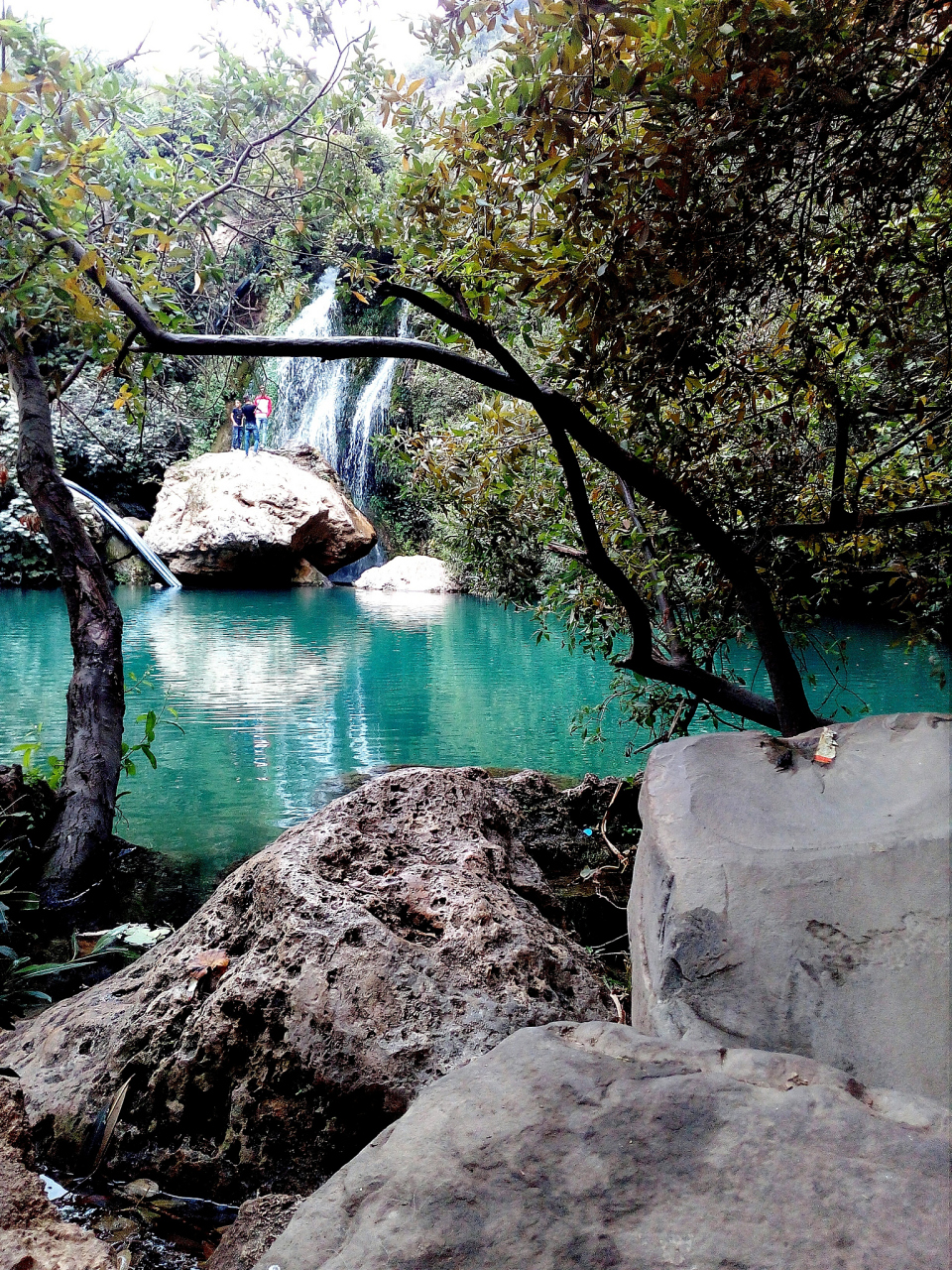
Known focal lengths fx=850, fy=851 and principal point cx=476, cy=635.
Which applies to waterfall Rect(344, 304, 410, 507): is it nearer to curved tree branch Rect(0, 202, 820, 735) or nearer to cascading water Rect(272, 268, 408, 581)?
cascading water Rect(272, 268, 408, 581)

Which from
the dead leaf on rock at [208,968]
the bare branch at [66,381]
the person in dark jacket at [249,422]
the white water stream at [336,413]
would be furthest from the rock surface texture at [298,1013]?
the white water stream at [336,413]

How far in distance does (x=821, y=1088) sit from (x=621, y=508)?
3456 mm

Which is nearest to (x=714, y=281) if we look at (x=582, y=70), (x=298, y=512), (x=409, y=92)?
(x=582, y=70)

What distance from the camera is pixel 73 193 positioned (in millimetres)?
2777

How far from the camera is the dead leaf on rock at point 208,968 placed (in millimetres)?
2637

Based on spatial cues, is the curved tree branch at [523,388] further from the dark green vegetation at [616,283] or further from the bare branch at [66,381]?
the bare branch at [66,381]

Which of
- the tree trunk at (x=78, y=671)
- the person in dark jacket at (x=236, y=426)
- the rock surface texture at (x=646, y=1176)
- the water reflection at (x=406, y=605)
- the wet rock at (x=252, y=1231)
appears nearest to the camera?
the rock surface texture at (x=646, y=1176)

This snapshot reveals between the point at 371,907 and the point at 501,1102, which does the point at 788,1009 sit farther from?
the point at 371,907

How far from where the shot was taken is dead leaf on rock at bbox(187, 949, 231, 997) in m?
2.64

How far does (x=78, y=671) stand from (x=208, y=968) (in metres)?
2.86

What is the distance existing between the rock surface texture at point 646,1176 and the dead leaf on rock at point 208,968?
1364 millimetres

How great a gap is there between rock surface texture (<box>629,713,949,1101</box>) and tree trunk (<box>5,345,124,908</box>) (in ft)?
12.2

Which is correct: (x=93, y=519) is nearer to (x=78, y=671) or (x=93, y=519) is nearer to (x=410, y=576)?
(x=410, y=576)

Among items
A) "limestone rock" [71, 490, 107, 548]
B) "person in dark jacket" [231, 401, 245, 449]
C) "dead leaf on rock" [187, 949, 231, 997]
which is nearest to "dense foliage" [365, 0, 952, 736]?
"dead leaf on rock" [187, 949, 231, 997]
